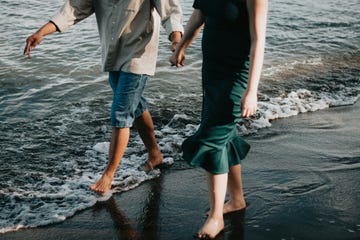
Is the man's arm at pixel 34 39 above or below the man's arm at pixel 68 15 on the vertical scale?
below

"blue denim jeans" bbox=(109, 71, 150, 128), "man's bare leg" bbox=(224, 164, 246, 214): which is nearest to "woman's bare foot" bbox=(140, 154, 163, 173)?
"blue denim jeans" bbox=(109, 71, 150, 128)

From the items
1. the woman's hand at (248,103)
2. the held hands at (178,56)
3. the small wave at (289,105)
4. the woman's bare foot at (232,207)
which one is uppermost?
the held hands at (178,56)

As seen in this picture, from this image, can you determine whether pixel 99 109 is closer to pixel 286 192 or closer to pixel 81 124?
pixel 81 124

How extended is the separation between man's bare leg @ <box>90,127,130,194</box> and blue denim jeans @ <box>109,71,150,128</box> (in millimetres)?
79

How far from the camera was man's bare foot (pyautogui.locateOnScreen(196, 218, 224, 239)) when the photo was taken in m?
3.39

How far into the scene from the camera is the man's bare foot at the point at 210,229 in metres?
3.39

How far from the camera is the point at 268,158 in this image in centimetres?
474

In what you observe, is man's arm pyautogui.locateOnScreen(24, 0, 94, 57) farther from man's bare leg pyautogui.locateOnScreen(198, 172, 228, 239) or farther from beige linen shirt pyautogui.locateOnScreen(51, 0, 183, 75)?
man's bare leg pyautogui.locateOnScreen(198, 172, 228, 239)

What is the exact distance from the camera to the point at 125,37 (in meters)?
3.92

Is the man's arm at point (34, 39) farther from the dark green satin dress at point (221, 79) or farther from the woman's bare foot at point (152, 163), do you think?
the woman's bare foot at point (152, 163)

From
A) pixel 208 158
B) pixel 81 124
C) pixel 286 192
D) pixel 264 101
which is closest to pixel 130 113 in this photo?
pixel 208 158

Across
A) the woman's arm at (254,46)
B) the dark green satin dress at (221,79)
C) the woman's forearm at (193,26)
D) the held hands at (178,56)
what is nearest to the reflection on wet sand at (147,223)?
the dark green satin dress at (221,79)

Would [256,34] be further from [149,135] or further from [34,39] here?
[149,135]

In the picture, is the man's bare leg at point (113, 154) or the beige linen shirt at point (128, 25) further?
the man's bare leg at point (113, 154)
